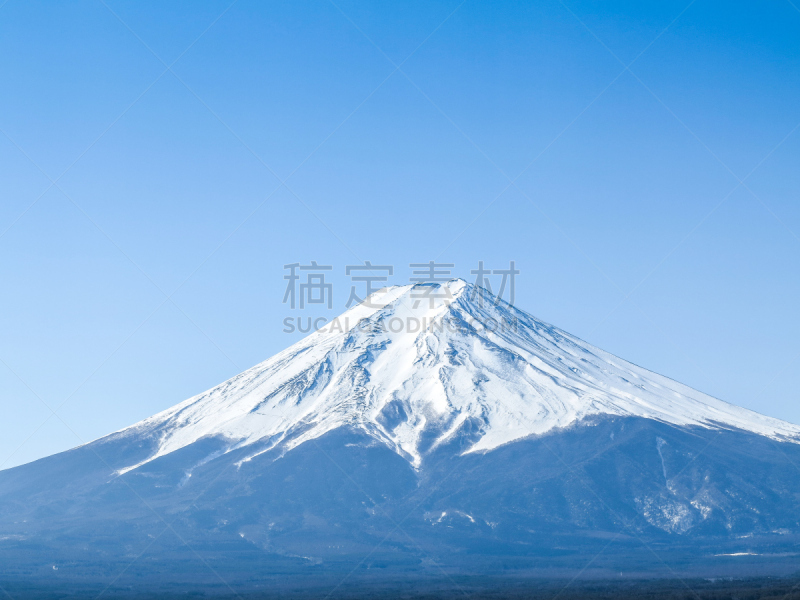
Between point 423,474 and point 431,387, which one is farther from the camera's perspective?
point 431,387

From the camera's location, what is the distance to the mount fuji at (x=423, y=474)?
106 meters

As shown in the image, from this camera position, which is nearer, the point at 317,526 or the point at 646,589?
the point at 646,589

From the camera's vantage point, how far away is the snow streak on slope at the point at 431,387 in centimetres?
14000

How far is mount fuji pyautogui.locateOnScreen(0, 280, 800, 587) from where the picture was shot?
106 meters

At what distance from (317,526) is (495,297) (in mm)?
65598

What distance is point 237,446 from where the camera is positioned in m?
140

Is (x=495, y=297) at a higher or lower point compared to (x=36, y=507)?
higher

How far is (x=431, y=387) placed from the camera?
14750 cm

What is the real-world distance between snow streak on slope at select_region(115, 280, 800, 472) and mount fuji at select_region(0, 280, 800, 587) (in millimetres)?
372

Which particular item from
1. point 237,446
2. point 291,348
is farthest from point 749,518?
point 291,348

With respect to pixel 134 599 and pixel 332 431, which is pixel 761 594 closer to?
pixel 134 599

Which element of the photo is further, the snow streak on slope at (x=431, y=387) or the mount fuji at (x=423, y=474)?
the snow streak on slope at (x=431, y=387)

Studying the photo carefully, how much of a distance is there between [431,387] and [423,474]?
21341mm

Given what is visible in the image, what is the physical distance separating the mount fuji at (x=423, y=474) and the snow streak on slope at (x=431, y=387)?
0.37 m
